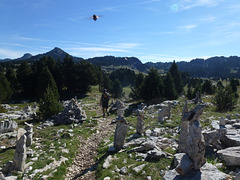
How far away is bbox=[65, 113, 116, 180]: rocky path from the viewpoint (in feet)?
29.6

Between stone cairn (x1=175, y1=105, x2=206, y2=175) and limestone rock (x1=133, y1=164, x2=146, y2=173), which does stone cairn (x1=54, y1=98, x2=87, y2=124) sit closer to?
limestone rock (x1=133, y1=164, x2=146, y2=173)

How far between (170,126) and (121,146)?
6030 millimetres

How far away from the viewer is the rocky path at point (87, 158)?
9016mm

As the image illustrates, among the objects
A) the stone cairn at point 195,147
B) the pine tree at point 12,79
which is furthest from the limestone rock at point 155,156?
the pine tree at point 12,79

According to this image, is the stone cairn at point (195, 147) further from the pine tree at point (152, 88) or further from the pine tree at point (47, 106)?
the pine tree at point (152, 88)

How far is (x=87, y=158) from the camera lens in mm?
11133

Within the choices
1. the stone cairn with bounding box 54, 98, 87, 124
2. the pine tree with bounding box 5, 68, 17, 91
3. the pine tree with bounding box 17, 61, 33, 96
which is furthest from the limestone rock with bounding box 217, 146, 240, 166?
the pine tree with bounding box 5, 68, 17, 91

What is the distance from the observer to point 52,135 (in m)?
14.9

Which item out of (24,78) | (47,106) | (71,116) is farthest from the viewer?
(24,78)

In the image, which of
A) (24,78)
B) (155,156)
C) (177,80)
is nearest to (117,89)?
(177,80)

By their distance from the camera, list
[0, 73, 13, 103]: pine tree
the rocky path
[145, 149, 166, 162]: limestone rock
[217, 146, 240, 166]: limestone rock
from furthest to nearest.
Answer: [0, 73, 13, 103]: pine tree < the rocky path < [145, 149, 166, 162]: limestone rock < [217, 146, 240, 166]: limestone rock

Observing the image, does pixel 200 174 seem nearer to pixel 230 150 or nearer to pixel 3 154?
pixel 230 150

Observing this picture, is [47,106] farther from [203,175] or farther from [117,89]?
[117,89]

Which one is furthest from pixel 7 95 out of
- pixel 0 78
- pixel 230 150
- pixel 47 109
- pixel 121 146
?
pixel 230 150
